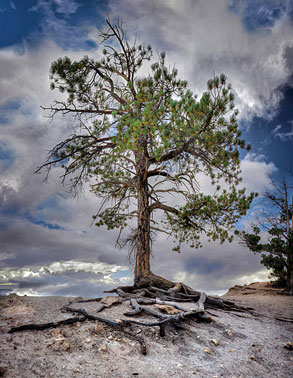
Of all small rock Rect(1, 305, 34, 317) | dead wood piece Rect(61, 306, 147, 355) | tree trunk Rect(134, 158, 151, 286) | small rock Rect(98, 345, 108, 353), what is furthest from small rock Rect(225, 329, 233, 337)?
small rock Rect(1, 305, 34, 317)

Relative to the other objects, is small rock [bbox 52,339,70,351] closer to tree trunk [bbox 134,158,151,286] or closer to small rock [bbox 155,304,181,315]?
small rock [bbox 155,304,181,315]

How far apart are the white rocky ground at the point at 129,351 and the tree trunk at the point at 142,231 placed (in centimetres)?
318

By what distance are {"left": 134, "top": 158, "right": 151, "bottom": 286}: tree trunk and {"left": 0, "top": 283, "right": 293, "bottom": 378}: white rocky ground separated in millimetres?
3183

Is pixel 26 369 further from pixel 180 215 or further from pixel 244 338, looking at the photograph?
pixel 180 215

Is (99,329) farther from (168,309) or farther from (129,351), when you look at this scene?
(168,309)

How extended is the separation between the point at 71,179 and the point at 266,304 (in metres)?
10.5

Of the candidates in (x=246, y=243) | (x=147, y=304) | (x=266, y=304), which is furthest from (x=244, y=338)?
(x=246, y=243)

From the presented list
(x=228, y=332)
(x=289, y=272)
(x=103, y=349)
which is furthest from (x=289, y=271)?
(x=103, y=349)

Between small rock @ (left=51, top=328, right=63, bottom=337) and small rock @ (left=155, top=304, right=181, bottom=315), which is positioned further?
small rock @ (left=155, top=304, right=181, bottom=315)

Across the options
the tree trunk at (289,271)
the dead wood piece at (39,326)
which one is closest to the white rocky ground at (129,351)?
the dead wood piece at (39,326)

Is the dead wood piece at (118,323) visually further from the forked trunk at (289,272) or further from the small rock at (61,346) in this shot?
the forked trunk at (289,272)

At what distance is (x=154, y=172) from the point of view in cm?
1104

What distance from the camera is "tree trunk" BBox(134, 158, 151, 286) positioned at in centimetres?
965

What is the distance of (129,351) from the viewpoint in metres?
4.26
